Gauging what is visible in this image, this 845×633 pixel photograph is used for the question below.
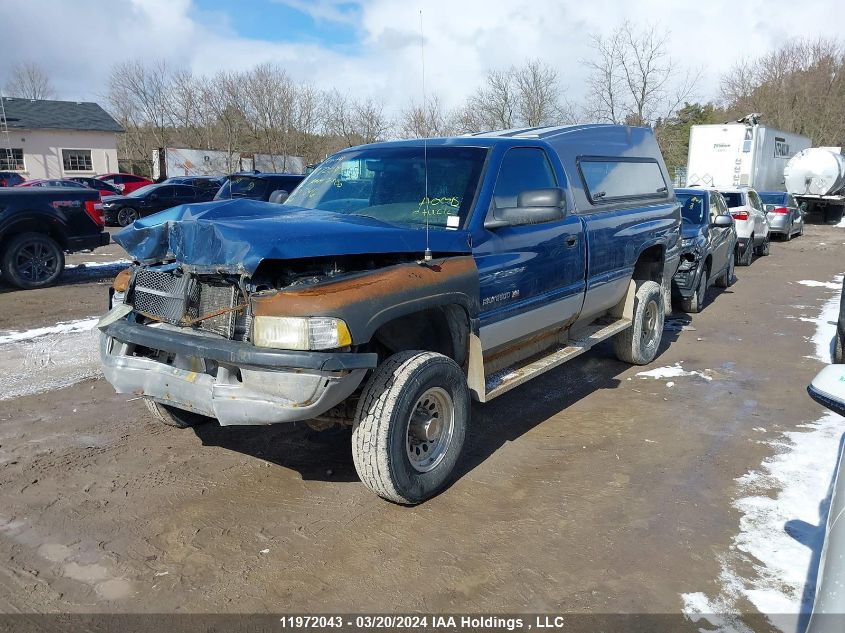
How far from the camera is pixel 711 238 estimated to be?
10141 millimetres

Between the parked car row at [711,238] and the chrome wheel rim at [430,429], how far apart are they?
6124 millimetres

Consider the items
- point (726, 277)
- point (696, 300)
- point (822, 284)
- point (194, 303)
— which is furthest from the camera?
point (822, 284)

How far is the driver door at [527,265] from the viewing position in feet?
13.9

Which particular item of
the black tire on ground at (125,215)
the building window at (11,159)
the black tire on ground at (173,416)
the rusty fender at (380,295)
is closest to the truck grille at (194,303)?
the rusty fender at (380,295)

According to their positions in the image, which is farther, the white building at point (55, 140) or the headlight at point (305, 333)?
the white building at point (55, 140)

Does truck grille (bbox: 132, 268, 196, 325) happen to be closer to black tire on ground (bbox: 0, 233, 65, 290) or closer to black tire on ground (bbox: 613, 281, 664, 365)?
black tire on ground (bbox: 613, 281, 664, 365)

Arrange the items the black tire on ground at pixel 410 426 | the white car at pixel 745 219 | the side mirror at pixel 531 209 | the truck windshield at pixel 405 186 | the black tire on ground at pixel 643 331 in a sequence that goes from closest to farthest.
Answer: the black tire on ground at pixel 410 426 < the side mirror at pixel 531 209 < the truck windshield at pixel 405 186 < the black tire on ground at pixel 643 331 < the white car at pixel 745 219

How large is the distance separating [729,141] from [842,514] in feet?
74.9

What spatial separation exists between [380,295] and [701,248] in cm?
728

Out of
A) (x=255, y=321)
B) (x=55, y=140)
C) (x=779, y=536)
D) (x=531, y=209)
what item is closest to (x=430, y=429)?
(x=255, y=321)

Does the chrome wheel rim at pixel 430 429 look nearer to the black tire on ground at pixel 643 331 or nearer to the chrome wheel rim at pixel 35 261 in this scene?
the black tire on ground at pixel 643 331

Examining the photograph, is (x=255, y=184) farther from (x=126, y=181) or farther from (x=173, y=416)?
(x=126, y=181)

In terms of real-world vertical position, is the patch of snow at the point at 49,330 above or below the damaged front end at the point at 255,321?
below

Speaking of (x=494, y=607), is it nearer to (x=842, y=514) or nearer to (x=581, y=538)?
(x=581, y=538)
